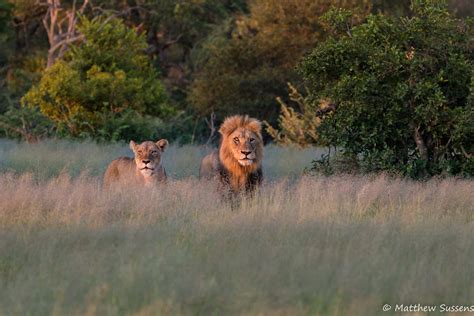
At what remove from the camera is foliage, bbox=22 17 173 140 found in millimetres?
24766

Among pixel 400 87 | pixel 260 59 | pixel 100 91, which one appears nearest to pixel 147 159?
pixel 400 87

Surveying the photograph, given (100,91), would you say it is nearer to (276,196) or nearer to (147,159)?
(147,159)

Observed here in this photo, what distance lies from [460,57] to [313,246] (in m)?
6.57

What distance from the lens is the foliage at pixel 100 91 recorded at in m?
24.8

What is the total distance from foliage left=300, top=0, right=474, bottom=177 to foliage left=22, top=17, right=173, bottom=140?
9.99 meters

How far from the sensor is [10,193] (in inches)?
428

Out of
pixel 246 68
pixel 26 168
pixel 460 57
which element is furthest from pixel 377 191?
pixel 246 68

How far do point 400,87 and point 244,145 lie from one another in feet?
10.3

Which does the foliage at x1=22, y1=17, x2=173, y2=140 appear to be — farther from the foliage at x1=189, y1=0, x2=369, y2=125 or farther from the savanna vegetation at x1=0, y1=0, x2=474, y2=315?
the foliage at x1=189, y1=0, x2=369, y2=125

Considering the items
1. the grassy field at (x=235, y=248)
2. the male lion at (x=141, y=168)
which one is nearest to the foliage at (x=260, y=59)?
the male lion at (x=141, y=168)

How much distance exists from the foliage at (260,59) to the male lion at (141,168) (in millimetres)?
18132

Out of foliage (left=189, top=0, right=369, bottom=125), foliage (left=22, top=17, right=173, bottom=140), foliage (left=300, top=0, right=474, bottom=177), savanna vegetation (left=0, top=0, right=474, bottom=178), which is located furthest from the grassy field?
foliage (left=189, top=0, right=369, bottom=125)

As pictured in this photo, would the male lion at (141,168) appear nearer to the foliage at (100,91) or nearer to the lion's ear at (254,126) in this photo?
the lion's ear at (254,126)

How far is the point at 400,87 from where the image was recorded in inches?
544
